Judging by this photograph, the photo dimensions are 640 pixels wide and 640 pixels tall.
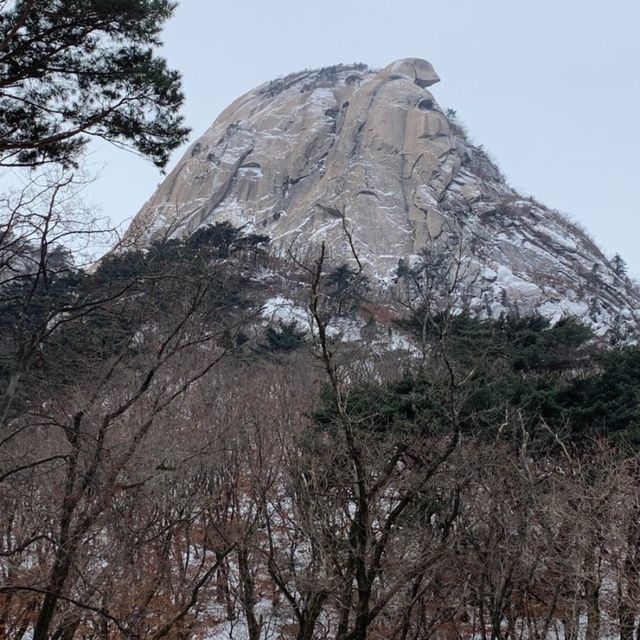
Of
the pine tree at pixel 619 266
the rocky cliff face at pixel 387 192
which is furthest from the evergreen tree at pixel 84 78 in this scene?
the pine tree at pixel 619 266

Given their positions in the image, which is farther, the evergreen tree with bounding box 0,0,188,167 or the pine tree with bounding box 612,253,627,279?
the pine tree with bounding box 612,253,627,279

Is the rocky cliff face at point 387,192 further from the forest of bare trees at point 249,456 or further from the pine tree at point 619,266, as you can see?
the forest of bare trees at point 249,456

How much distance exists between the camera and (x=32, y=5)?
18.2ft

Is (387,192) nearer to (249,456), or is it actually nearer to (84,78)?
(249,456)

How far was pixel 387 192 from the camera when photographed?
206ft

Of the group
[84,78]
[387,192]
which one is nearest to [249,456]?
[84,78]

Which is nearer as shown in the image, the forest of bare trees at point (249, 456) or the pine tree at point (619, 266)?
the forest of bare trees at point (249, 456)

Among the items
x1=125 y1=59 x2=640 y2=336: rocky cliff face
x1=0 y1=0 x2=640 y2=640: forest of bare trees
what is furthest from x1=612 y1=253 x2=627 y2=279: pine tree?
x1=0 y1=0 x2=640 y2=640: forest of bare trees

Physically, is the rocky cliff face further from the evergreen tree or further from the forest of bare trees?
the evergreen tree

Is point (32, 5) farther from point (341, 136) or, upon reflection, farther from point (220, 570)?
point (341, 136)

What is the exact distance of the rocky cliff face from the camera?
52438 millimetres

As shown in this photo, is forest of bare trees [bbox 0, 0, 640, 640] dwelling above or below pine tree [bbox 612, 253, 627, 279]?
below

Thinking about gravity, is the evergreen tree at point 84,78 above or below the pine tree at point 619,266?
below

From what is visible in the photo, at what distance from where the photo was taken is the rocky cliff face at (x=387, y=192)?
172 feet
